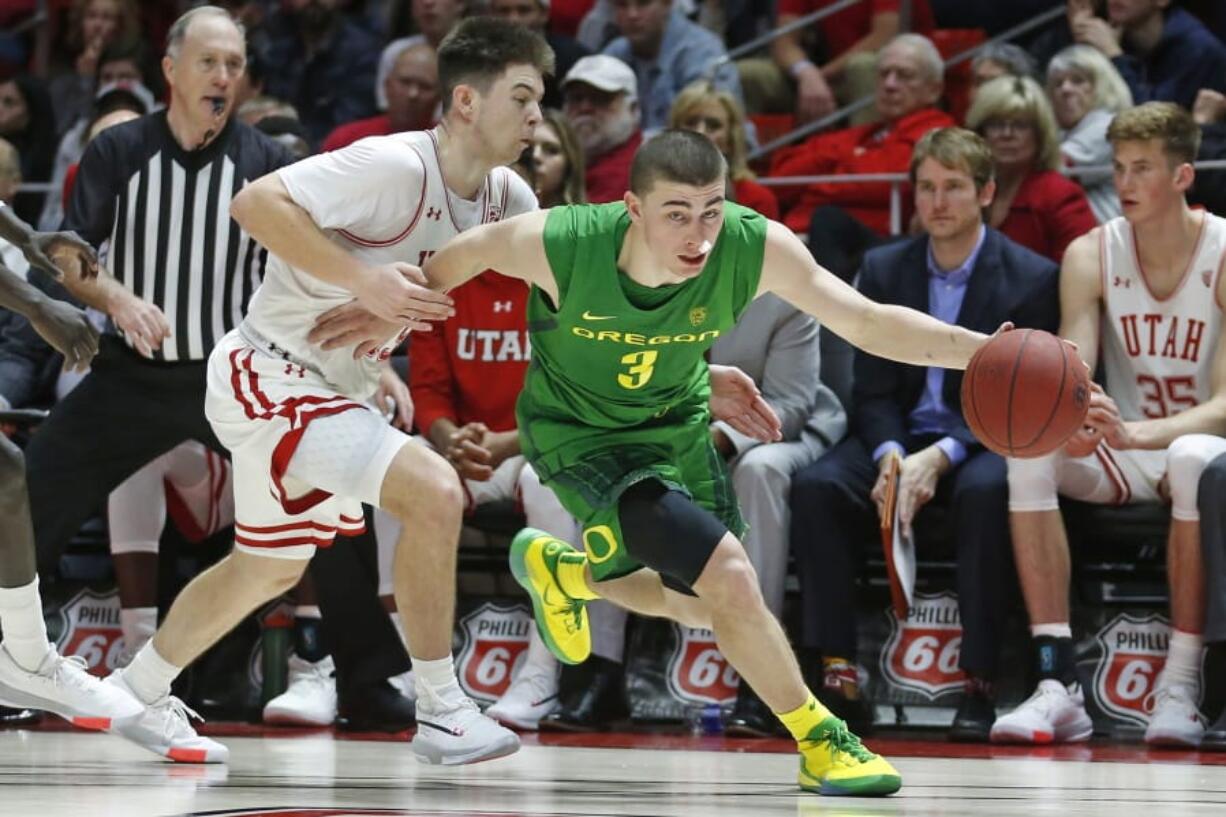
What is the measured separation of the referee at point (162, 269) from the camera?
234 inches

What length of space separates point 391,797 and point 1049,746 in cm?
243

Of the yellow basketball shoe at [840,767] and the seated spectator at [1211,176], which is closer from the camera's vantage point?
the yellow basketball shoe at [840,767]

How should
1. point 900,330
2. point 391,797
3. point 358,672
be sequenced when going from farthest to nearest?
point 358,672 → point 900,330 → point 391,797

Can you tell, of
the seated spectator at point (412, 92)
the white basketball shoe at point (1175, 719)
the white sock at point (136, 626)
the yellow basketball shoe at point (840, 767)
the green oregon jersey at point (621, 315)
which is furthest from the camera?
the seated spectator at point (412, 92)

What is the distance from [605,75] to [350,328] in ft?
11.4

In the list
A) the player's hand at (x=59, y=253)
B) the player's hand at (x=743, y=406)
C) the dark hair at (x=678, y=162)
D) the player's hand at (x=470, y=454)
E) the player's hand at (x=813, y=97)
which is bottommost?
the player's hand at (x=470, y=454)

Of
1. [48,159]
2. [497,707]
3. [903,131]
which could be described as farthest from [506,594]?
[48,159]

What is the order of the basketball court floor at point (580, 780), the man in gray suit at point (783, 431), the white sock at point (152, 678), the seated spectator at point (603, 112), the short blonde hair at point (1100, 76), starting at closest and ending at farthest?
1. the basketball court floor at point (580, 780)
2. the white sock at point (152, 678)
3. the man in gray suit at point (783, 431)
4. the short blonde hair at point (1100, 76)
5. the seated spectator at point (603, 112)

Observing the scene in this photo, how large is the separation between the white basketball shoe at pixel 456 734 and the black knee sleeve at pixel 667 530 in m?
0.57

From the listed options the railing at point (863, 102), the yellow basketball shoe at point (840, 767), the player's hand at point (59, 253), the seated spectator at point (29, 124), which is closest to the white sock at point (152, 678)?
the player's hand at point (59, 253)

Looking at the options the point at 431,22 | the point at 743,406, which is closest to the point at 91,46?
the point at 431,22

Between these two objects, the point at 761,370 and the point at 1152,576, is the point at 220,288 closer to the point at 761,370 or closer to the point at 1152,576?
the point at 761,370

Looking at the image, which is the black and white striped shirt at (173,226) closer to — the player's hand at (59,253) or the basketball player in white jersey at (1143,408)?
the player's hand at (59,253)

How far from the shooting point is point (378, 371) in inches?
195
